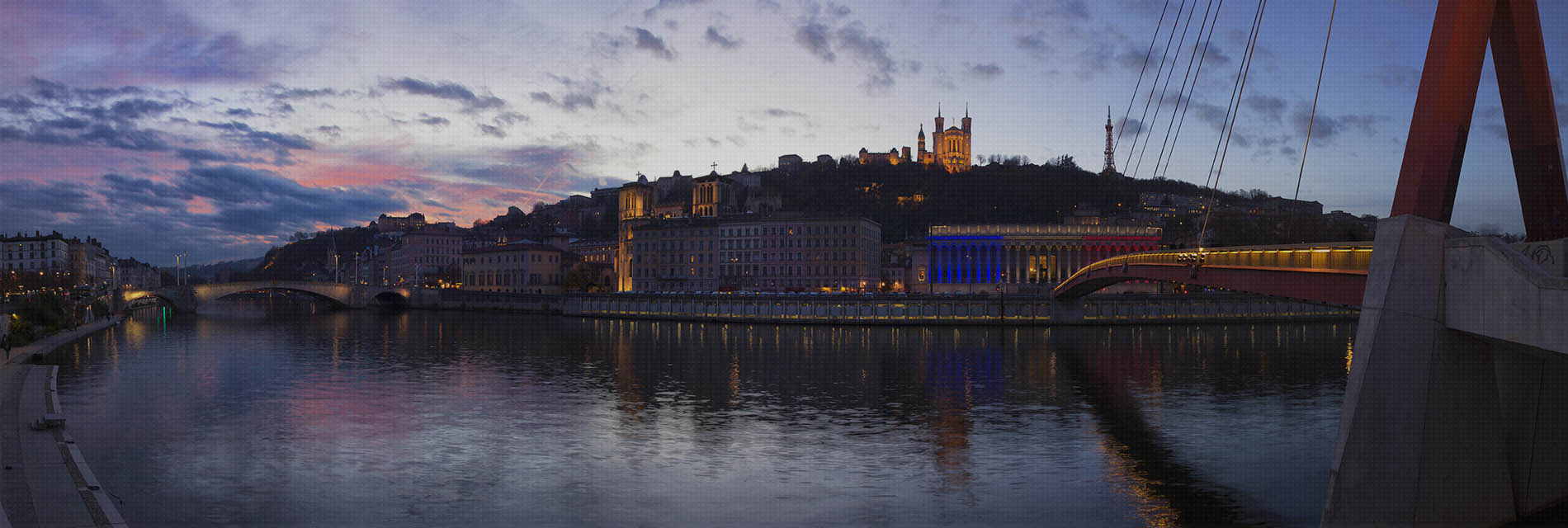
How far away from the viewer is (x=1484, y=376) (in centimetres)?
1230

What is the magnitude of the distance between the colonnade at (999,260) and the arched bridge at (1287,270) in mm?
75918

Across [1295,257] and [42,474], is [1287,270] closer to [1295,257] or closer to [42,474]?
[1295,257]

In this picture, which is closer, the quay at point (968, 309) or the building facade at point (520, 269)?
the quay at point (968, 309)

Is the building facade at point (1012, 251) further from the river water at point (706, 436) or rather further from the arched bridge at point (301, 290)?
the river water at point (706, 436)

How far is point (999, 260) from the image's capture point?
105625 millimetres

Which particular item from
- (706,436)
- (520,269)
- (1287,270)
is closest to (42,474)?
(706,436)

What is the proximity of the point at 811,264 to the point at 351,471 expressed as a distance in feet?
283

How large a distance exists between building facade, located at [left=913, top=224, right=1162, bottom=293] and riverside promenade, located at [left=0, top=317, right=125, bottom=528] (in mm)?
87433

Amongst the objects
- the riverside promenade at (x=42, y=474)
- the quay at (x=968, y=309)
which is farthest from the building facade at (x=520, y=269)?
the riverside promenade at (x=42, y=474)

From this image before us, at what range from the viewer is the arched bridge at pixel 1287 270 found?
52.4 feet

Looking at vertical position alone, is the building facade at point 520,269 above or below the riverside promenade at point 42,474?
above

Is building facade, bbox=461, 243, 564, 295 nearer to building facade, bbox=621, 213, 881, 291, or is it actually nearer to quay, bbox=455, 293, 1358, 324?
building facade, bbox=621, 213, 881, 291

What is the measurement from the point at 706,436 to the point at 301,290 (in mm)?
90909

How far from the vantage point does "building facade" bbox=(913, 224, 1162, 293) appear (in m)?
105
